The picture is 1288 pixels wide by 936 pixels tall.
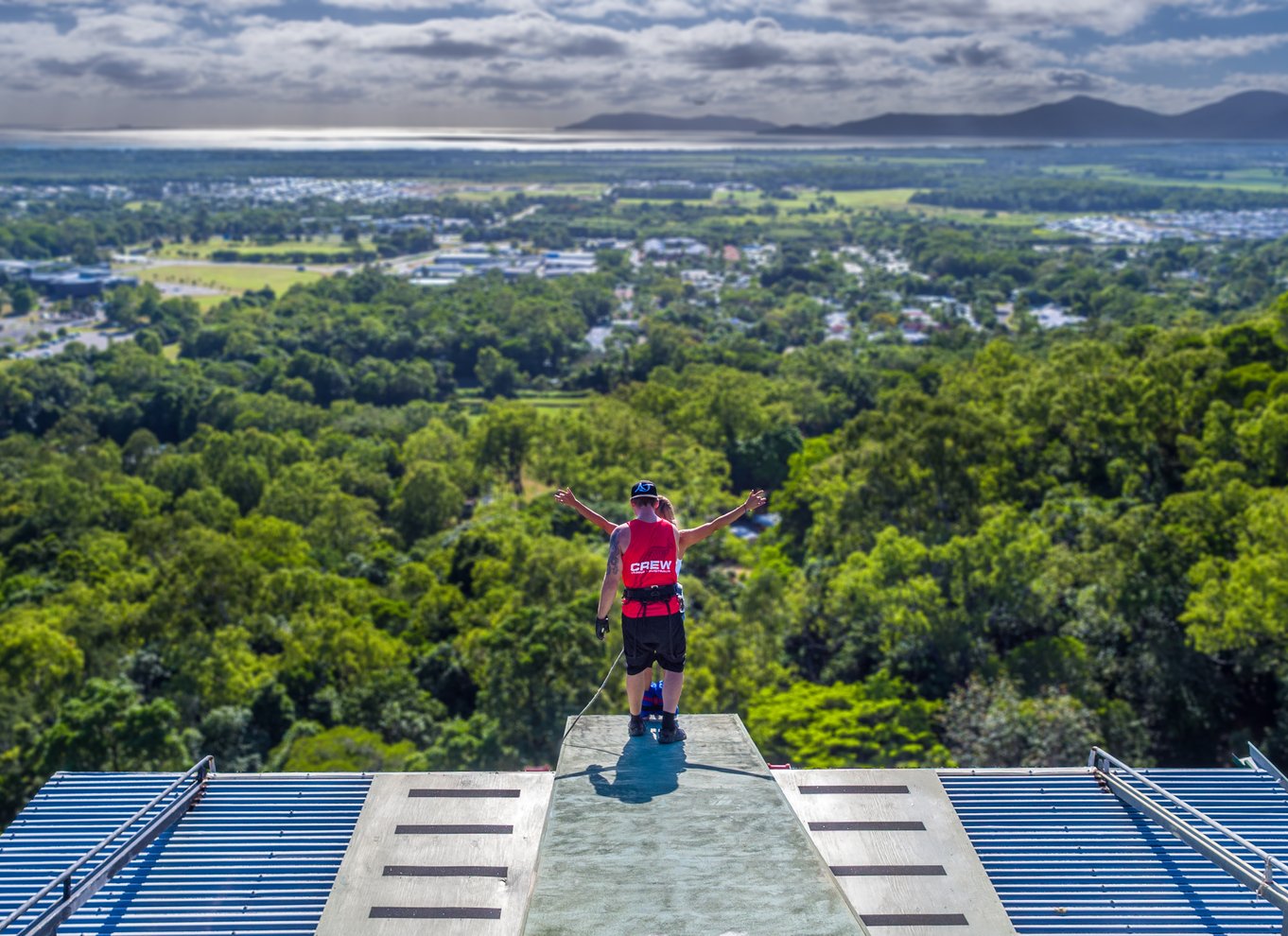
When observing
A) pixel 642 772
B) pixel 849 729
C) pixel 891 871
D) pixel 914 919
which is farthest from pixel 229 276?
pixel 914 919

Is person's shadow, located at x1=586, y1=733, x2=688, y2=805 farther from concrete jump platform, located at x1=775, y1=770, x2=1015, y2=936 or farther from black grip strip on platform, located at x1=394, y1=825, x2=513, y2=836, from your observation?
concrete jump platform, located at x1=775, y1=770, x2=1015, y2=936

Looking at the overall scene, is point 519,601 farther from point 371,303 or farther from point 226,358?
point 371,303

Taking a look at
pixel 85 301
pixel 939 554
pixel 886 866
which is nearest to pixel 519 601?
pixel 939 554

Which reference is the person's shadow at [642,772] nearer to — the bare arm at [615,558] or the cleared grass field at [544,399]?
the bare arm at [615,558]

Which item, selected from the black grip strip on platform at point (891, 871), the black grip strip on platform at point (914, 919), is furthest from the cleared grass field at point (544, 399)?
the black grip strip on platform at point (914, 919)

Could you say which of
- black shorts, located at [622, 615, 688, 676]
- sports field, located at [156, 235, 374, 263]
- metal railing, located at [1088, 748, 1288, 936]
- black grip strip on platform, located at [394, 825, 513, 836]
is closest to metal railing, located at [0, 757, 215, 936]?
black grip strip on platform, located at [394, 825, 513, 836]

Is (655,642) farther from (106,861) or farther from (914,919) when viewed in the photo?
(106,861)
